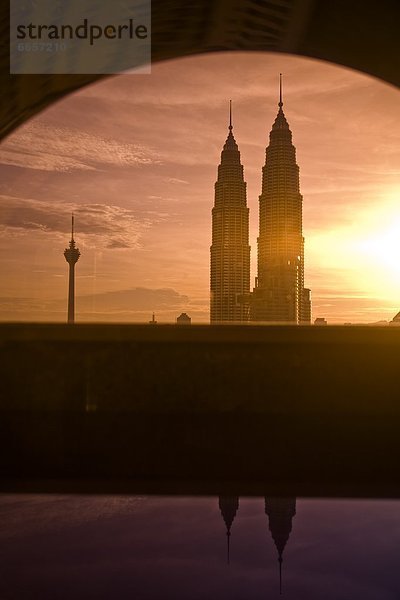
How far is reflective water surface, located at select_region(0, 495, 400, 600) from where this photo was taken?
10.3ft

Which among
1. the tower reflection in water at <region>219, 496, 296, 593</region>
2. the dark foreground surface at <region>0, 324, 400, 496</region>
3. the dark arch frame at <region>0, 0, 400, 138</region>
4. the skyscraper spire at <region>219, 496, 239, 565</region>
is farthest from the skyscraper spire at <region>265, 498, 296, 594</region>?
the dark arch frame at <region>0, 0, 400, 138</region>

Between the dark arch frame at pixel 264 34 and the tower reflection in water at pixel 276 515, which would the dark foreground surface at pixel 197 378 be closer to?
the tower reflection in water at pixel 276 515

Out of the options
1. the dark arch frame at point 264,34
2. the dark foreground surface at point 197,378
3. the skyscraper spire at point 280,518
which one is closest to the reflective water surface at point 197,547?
the skyscraper spire at point 280,518

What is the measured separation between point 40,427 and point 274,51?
38.4ft

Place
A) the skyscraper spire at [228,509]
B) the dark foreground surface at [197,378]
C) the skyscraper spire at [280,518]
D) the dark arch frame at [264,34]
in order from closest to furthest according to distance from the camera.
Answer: the skyscraper spire at [280,518]
the skyscraper spire at [228,509]
the dark foreground surface at [197,378]
the dark arch frame at [264,34]

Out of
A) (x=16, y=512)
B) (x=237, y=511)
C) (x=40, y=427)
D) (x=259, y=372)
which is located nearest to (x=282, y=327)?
(x=259, y=372)

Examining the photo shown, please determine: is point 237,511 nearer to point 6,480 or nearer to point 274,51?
point 6,480

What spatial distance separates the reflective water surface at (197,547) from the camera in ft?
10.3

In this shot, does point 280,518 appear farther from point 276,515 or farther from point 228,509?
point 228,509

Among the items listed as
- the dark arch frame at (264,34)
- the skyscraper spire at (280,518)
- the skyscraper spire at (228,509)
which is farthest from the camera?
the dark arch frame at (264,34)

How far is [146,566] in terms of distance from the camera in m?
3.43

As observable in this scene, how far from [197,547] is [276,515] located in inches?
37.6

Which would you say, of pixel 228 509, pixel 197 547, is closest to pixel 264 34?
pixel 228 509

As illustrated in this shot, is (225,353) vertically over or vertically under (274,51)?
under
